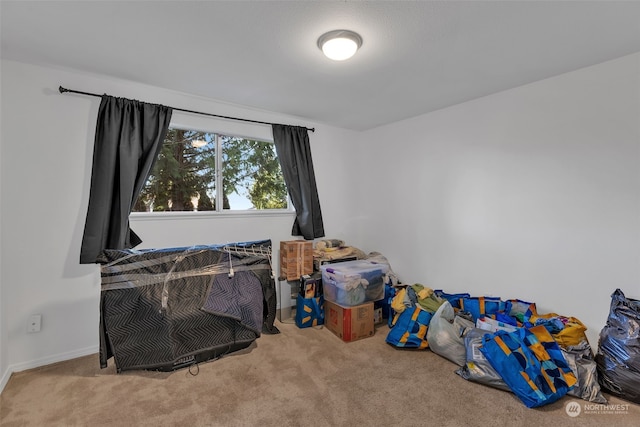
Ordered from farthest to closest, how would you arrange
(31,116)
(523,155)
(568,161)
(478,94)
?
(478,94) < (523,155) < (568,161) < (31,116)

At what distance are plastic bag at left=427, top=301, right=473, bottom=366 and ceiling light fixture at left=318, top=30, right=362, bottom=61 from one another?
227 cm

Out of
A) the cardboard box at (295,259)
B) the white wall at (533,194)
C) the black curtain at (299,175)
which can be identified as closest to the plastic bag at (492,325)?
the white wall at (533,194)

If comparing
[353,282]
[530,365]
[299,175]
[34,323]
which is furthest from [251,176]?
[530,365]

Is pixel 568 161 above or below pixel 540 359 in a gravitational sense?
above

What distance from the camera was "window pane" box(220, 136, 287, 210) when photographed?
3225 millimetres

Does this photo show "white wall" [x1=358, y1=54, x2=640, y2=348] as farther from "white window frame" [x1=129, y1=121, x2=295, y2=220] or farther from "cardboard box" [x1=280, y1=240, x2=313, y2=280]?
"white window frame" [x1=129, y1=121, x2=295, y2=220]

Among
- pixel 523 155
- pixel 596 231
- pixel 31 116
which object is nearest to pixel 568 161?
pixel 523 155

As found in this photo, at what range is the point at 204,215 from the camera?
9.83 ft

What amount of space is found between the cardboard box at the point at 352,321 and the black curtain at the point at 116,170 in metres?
2.05

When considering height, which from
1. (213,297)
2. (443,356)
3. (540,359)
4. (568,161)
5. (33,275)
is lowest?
(443,356)

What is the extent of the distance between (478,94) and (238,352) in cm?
339

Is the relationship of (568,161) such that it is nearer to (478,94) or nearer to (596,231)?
(596,231)

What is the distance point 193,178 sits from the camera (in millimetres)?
3025

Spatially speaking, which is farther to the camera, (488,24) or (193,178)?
(193,178)
